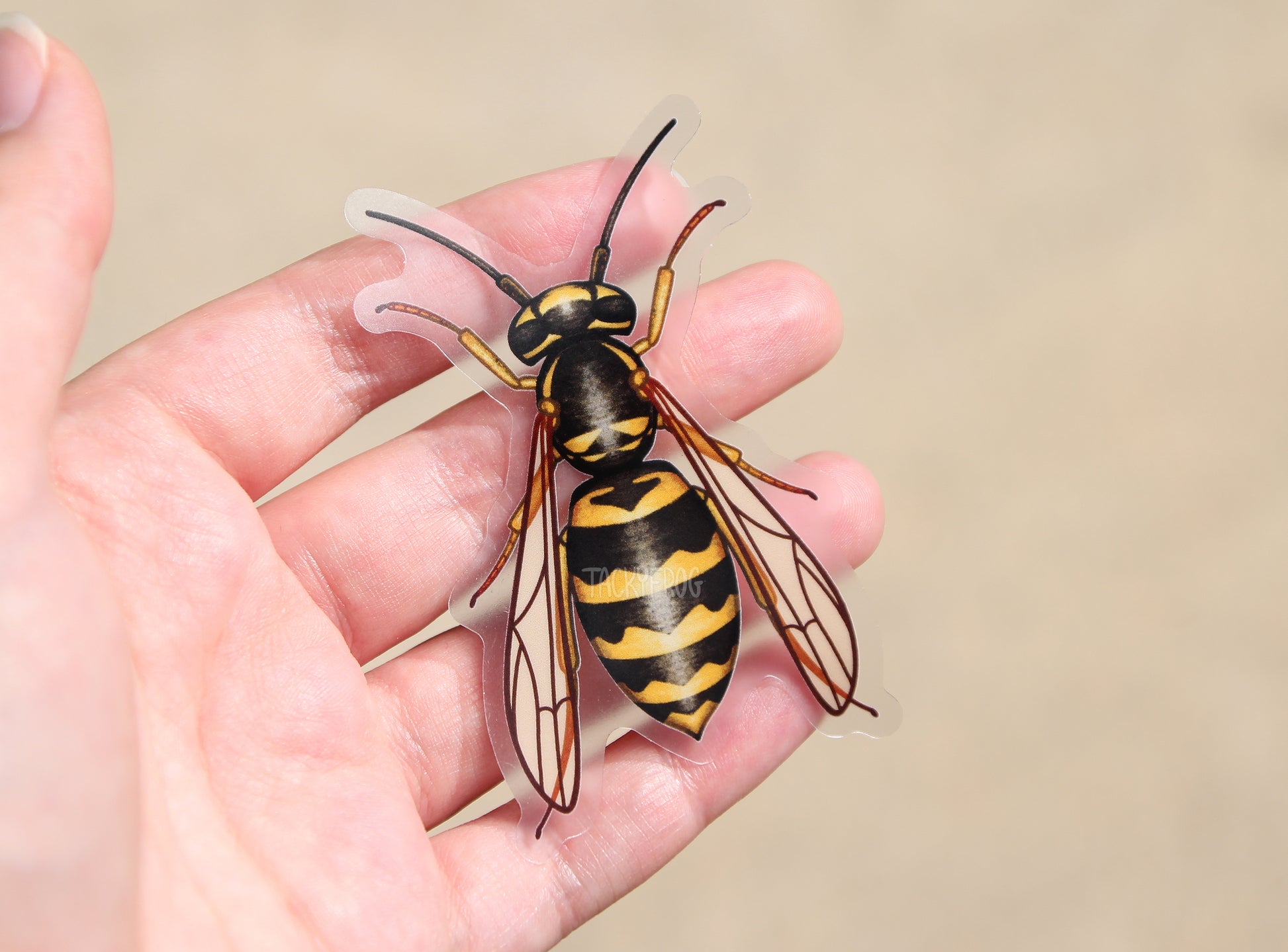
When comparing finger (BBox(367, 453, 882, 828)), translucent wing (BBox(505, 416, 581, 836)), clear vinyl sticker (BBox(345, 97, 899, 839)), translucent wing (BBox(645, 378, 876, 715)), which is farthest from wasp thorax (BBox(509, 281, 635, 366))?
finger (BBox(367, 453, 882, 828))

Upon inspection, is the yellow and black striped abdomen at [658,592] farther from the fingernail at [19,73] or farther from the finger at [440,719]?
the fingernail at [19,73]

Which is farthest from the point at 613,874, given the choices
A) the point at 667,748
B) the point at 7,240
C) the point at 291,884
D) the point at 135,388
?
the point at 7,240

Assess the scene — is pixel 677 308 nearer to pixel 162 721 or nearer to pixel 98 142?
pixel 98 142

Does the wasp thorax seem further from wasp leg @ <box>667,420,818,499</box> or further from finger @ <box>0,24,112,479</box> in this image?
finger @ <box>0,24,112,479</box>

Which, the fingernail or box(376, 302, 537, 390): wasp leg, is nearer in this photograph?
the fingernail

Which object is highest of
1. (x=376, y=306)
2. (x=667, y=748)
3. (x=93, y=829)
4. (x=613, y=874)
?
(x=376, y=306)

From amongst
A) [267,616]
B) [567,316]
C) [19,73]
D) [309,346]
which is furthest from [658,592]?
[19,73]
